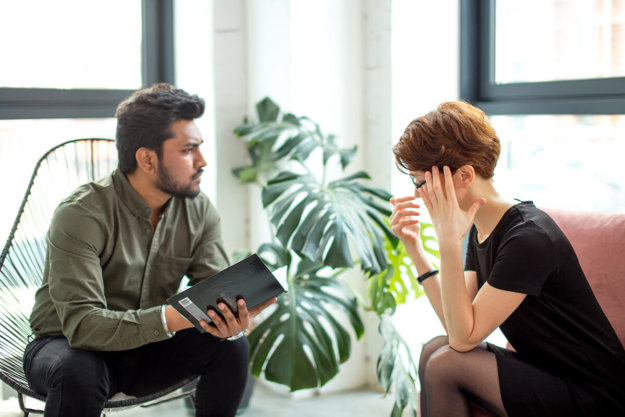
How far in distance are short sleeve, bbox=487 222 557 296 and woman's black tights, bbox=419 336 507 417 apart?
20cm

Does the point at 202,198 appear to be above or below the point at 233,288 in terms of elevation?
above

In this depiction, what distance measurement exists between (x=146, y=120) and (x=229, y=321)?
0.66m

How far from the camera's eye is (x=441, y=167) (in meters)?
1.68

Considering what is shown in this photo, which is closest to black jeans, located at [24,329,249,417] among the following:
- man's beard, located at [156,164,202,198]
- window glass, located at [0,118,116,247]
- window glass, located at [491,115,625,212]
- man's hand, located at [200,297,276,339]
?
man's hand, located at [200,297,276,339]

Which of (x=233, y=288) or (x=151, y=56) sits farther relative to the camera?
(x=151, y=56)

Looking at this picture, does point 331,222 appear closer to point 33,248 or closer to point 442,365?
point 442,365

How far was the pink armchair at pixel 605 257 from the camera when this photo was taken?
1744 millimetres

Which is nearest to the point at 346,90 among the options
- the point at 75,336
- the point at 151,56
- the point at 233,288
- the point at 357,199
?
the point at 357,199

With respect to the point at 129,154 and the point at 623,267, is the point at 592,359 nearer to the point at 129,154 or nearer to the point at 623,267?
the point at 623,267

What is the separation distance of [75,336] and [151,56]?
64.7 inches

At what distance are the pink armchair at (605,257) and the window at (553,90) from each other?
1.78 ft

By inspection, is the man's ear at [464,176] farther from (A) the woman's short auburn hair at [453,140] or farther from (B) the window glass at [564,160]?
(B) the window glass at [564,160]

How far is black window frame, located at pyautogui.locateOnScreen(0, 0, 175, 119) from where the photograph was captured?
8.99 ft

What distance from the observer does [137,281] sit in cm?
204
